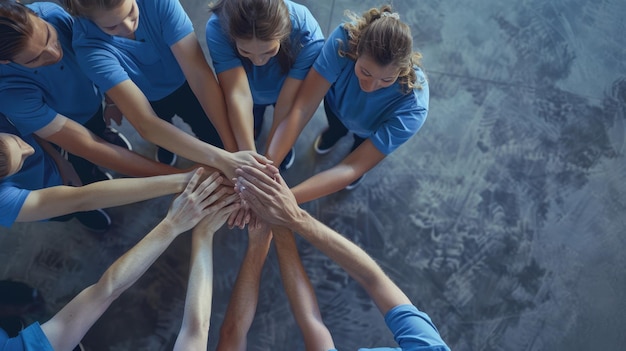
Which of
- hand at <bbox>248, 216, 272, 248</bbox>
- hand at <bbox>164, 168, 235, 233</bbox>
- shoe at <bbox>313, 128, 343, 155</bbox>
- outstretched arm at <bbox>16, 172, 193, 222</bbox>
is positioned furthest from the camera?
shoe at <bbox>313, 128, 343, 155</bbox>

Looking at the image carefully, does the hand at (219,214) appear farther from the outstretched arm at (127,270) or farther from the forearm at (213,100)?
the forearm at (213,100)

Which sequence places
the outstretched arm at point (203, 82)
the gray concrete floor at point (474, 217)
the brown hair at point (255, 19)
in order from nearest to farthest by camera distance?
the brown hair at point (255, 19) < the outstretched arm at point (203, 82) < the gray concrete floor at point (474, 217)

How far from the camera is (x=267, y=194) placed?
1.72 metres

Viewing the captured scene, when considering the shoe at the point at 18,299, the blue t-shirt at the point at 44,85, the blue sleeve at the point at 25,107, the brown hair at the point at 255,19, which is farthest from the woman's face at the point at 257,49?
the shoe at the point at 18,299

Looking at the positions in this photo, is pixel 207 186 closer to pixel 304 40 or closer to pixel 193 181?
pixel 193 181

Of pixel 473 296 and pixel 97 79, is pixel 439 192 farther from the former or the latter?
pixel 97 79

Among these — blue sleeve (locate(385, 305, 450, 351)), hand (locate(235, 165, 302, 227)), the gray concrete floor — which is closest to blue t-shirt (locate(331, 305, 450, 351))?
blue sleeve (locate(385, 305, 450, 351))

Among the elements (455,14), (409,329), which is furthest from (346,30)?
(455,14)

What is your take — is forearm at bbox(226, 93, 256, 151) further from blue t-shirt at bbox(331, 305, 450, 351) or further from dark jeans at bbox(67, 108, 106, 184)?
blue t-shirt at bbox(331, 305, 450, 351)

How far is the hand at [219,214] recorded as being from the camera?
70.2 inches

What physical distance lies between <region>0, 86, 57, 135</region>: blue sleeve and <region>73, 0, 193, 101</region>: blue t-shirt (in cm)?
19

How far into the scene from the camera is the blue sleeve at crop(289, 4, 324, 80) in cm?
165

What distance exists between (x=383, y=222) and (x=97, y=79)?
4.86 feet

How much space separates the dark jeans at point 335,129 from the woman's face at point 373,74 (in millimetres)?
427
